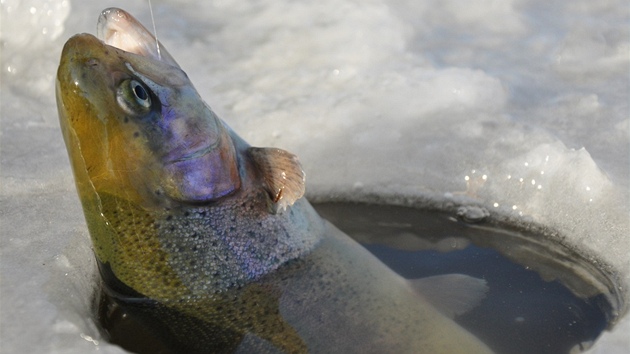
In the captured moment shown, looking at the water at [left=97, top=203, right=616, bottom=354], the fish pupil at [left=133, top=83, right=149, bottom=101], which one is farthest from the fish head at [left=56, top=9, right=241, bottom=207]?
the water at [left=97, top=203, right=616, bottom=354]

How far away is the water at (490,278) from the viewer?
7.18ft

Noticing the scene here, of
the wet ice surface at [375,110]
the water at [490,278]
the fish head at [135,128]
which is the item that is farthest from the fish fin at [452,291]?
the fish head at [135,128]

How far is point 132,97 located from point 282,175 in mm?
416

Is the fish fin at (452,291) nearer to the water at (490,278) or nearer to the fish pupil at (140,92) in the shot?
the water at (490,278)

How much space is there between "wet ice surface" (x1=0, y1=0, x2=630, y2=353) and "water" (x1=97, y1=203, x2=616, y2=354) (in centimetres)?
8

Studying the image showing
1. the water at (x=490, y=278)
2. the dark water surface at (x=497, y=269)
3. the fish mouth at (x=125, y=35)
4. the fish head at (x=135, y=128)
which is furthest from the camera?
the dark water surface at (x=497, y=269)

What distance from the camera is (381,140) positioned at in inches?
121

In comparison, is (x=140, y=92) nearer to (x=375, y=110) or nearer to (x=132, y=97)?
(x=132, y=97)

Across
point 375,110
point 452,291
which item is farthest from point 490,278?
point 375,110

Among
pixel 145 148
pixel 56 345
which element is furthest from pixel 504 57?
pixel 56 345

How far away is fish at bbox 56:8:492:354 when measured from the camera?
1.88 m

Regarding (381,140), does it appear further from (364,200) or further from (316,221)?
(316,221)

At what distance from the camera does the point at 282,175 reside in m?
2.07

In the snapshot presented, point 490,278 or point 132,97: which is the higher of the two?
point 132,97
